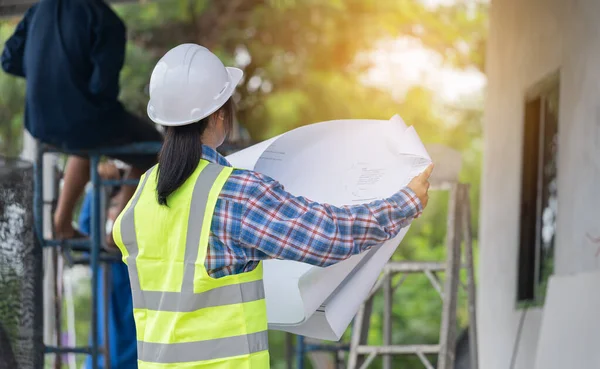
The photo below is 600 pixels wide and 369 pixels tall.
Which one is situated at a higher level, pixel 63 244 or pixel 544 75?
pixel 544 75

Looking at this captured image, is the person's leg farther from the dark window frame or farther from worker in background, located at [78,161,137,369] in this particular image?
the dark window frame

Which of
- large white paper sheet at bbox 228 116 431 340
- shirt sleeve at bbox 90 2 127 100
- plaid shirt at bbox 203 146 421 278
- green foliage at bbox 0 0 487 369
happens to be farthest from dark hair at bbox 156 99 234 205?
green foliage at bbox 0 0 487 369

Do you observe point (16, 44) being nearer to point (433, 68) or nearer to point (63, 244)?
point (63, 244)

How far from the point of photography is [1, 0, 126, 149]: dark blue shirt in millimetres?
4922

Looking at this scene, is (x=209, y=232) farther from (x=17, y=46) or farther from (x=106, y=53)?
(x=17, y=46)

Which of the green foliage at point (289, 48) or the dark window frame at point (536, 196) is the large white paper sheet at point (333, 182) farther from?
the green foliage at point (289, 48)

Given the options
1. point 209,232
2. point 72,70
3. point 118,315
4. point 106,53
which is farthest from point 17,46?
point 209,232

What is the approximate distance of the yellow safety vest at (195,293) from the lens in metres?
2.59

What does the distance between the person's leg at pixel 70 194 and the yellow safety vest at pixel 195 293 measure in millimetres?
3160

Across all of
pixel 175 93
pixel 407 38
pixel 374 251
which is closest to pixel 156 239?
pixel 175 93

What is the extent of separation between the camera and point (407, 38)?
13945 millimetres

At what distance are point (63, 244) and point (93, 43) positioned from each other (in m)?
1.18

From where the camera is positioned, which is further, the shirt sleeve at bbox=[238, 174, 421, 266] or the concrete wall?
the concrete wall

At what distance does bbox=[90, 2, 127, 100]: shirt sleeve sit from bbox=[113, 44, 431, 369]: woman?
2.26 m
